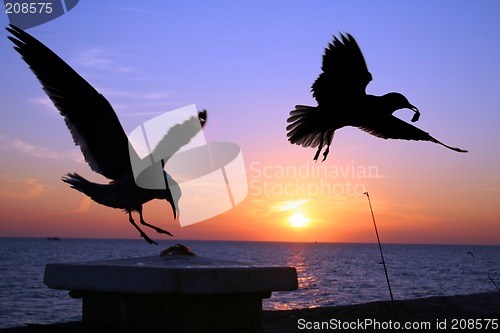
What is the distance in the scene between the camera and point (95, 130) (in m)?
6.86

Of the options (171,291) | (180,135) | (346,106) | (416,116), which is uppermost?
(346,106)

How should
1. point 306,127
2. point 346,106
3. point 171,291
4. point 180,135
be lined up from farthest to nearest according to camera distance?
point 180,135, point 306,127, point 346,106, point 171,291

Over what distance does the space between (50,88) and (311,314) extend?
5.55m

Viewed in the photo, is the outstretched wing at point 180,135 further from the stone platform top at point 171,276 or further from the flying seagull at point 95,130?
the stone platform top at point 171,276

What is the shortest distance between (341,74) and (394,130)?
2.85ft

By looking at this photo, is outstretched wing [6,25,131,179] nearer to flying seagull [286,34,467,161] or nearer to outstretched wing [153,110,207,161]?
outstretched wing [153,110,207,161]

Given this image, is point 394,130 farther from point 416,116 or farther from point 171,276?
point 171,276

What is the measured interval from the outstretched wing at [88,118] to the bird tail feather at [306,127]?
190 cm

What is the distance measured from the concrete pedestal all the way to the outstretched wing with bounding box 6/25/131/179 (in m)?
1.25

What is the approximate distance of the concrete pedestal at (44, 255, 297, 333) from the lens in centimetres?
539

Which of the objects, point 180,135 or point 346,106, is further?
point 180,135

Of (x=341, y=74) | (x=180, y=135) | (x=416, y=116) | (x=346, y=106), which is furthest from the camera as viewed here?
(x=180, y=135)

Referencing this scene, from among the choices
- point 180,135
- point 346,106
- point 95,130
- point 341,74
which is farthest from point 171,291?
point 341,74

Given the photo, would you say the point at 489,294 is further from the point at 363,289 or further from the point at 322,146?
the point at 363,289
